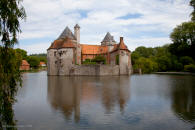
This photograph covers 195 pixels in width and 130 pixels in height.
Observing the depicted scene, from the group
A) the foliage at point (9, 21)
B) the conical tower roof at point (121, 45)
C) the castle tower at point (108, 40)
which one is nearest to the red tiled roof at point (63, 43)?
the conical tower roof at point (121, 45)

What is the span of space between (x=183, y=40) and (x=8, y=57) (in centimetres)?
5428

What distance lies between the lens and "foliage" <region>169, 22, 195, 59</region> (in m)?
48.4

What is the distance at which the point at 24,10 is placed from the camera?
4.80 m

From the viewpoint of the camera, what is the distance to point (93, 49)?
5812cm

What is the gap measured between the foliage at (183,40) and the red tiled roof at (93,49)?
21.0 m

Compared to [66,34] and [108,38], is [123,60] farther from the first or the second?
[66,34]

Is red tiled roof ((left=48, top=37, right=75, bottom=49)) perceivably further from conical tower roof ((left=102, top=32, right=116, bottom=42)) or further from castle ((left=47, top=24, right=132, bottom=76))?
conical tower roof ((left=102, top=32, right=116, bottom=42))

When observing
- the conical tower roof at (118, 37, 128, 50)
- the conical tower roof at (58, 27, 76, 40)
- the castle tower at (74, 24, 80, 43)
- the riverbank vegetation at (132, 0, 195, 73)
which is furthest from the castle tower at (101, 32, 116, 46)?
the conical tower roof at (58, 27, 76, 40)

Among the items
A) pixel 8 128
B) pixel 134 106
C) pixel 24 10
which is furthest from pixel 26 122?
pixel 134 106

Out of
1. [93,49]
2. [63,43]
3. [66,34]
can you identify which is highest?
[66,34]

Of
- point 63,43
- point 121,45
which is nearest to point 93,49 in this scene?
point 121,45

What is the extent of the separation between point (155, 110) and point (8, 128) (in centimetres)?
752

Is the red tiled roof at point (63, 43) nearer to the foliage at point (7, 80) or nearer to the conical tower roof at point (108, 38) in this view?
the conical tower roof at point (108, 38)

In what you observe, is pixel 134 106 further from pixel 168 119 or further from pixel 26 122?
pixel 26 122
